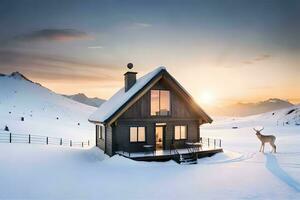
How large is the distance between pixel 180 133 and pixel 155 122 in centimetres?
282

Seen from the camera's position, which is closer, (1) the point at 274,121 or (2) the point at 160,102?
(2) the point at 160,102

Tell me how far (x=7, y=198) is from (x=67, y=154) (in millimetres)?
11692

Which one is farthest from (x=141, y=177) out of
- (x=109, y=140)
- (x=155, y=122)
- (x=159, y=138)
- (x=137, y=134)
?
(x=159, y=138)

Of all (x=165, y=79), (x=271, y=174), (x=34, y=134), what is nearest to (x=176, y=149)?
(x=165, y=79)

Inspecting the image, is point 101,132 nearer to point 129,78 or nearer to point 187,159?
point 129,78

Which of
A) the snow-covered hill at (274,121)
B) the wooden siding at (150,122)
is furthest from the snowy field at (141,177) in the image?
the snow-covered hill at (274,121)

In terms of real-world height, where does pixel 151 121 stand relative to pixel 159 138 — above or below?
above

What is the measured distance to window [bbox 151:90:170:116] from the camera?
24.5 m

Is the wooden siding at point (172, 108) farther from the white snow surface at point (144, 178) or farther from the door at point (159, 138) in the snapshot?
the white snow surface at point (144, 178)

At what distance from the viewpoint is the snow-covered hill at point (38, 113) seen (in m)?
50.1

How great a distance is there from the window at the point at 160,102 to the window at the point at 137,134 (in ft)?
5.52

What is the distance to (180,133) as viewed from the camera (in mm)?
25688

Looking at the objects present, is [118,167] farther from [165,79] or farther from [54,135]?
[54,135]

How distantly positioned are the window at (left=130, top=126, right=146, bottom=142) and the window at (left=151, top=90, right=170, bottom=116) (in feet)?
5.52
